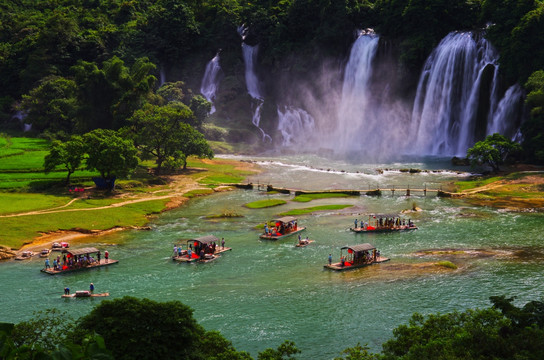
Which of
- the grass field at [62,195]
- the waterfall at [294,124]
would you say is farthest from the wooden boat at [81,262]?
the waterfall at [294,124]

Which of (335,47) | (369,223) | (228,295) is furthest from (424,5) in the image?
(228,295)

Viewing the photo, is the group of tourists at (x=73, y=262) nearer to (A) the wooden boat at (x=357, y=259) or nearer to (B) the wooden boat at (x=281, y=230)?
(B) the wooden boat at (x=281, y=230)

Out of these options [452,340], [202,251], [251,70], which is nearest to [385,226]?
[202,251]

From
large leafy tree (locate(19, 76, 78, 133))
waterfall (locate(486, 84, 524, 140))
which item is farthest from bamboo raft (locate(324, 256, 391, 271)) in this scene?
large leafy tree (locate(19, 76, 78, 133))

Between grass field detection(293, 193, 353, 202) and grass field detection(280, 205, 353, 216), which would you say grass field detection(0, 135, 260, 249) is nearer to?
grass field detection(293, 193, 353, 202)

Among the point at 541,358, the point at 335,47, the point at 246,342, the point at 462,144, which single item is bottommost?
the point at 246,342

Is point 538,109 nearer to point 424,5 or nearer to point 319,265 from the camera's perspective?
point 424,5
